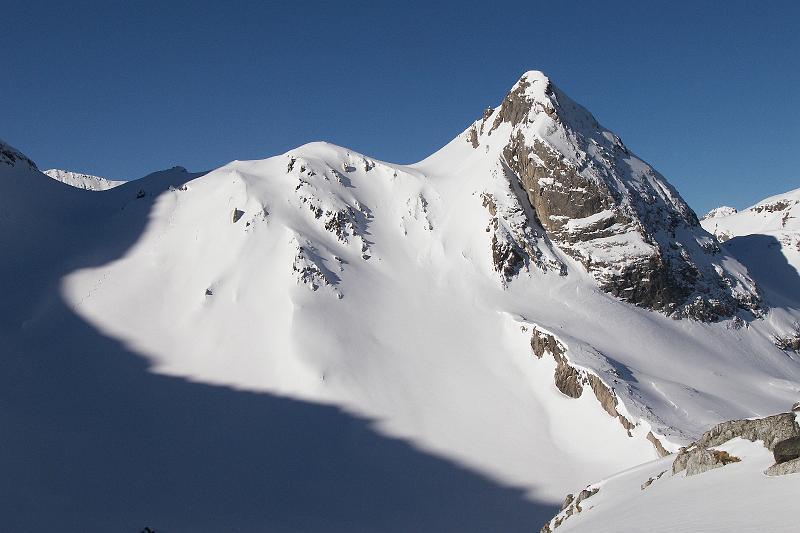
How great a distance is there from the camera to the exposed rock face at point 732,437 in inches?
623

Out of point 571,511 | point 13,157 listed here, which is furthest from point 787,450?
point 13,157

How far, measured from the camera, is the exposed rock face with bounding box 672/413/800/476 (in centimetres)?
1583

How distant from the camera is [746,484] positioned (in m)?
13.6

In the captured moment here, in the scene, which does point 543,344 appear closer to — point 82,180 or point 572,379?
point 572,379

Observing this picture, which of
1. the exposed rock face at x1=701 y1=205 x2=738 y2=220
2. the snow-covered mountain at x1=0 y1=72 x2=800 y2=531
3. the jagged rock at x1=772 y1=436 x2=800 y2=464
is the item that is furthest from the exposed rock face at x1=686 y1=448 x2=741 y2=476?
the exposed rock face at x1=701 y1=205 x2=738 y2=220

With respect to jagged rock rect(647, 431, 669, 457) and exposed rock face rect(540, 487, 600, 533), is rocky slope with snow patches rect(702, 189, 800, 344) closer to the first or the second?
jagged rock rect(647, 431, 669, 457)

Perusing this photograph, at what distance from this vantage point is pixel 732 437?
60.0ft

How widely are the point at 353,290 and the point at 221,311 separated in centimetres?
1361

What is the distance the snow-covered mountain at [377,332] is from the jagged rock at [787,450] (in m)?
29.3

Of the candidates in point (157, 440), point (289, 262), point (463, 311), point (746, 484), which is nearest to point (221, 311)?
point (289, 262)

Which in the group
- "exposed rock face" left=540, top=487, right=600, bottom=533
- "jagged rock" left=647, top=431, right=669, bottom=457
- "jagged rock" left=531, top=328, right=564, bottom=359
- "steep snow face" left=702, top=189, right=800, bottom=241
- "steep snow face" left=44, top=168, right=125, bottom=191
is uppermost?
"steep snow face" left=44, top=168, right=125, bottom=191

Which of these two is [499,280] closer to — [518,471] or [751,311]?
[518,471]

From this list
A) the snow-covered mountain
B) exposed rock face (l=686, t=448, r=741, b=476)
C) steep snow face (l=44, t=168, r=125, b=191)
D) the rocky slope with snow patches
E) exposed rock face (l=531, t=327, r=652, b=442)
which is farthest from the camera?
steep snow face (l=44, t=168, r=125, b=191)

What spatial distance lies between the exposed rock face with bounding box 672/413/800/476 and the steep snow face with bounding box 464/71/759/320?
4941cm
